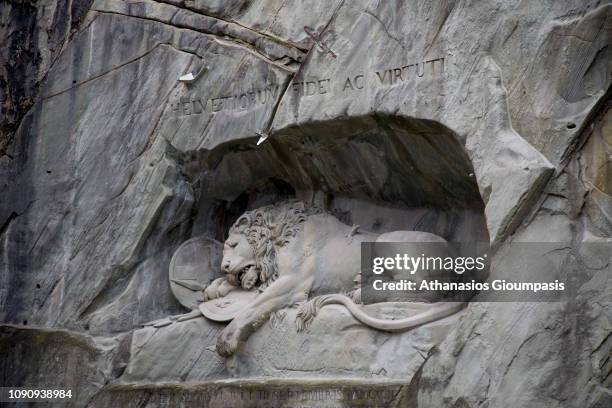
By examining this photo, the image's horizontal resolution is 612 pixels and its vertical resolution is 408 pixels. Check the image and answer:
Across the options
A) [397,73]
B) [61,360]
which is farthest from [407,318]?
[61,360]

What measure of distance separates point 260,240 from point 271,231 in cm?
10

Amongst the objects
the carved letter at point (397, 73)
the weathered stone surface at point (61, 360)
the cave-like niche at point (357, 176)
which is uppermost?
the carved letter at point (397, 73)

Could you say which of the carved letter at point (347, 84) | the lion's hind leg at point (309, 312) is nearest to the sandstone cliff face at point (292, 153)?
the carved letter at point (347, 84)

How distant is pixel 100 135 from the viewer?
8.80m

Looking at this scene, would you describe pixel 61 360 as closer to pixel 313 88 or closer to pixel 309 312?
pixel 309 312

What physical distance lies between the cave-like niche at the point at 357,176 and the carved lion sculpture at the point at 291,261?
21 cm

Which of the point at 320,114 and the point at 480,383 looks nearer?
the point at 480,383

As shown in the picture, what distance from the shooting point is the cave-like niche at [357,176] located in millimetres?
7398

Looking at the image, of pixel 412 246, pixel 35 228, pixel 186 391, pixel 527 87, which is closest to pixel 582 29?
pixel 527 87

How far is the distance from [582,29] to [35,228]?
→ 429 cm

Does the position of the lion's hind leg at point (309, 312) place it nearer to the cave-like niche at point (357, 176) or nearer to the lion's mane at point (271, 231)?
the lion's mane at point (271, 231)

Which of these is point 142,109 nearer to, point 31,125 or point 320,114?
point 31,125

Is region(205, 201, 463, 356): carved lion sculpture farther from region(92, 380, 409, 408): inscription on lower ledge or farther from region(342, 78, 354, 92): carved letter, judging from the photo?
region(342, 78, 354, 92): carved letter

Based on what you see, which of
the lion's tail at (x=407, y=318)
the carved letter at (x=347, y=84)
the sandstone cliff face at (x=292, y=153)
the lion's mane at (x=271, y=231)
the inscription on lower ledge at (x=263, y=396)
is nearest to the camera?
the sandstone cliff face at (x=292, y=153)
